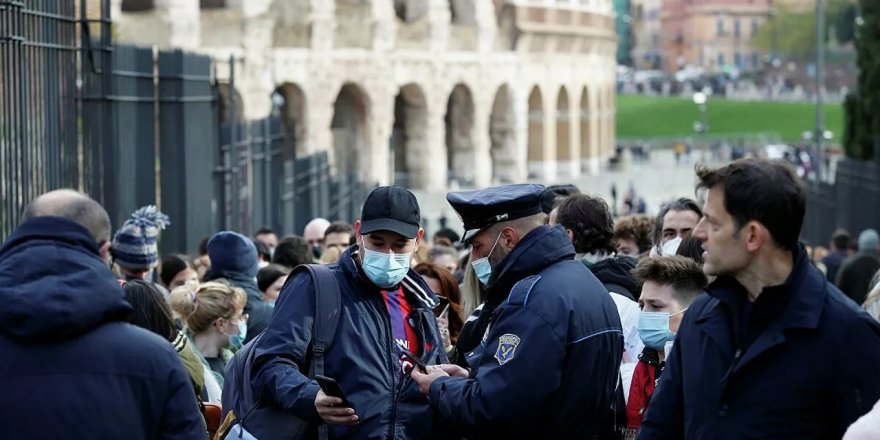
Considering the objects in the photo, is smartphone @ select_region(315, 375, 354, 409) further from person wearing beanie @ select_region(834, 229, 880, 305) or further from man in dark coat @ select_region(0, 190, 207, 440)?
person wearing beanie @ select_region(834, 229, 880, 305)

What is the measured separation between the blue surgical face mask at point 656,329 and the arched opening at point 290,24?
1535 inches

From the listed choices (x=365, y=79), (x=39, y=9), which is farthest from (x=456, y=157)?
(x=39, y=9)

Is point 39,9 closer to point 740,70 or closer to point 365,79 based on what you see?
point 365,79

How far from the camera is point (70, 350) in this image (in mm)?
4633

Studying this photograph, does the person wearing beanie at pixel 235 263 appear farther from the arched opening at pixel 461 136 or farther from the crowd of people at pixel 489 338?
the arched opening at pixel 461 136

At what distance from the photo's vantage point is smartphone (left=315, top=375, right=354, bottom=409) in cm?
566

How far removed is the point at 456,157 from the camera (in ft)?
179

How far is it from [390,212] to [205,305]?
2187 millimetres

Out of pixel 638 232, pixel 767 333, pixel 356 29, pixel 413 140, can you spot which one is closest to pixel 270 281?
pixel 638 232

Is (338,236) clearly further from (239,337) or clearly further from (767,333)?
(767,333)

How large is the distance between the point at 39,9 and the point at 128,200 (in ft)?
9.56

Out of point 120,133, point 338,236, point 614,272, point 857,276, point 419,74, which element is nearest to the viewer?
point 614,272

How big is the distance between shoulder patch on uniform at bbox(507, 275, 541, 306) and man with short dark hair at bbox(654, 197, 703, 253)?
3.02 m

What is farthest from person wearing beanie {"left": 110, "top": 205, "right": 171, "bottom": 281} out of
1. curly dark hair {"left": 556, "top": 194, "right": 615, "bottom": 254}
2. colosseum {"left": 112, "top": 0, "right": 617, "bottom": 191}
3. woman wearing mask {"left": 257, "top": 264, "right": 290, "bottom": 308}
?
colosseum {"left": 112, "top": 0, "right": 617, "bottom": 191}
